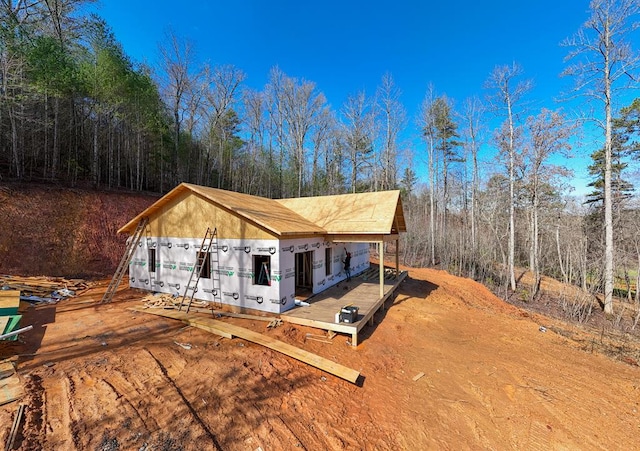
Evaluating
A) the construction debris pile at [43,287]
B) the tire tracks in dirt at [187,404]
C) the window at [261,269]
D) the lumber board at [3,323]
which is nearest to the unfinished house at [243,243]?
the window at [261,269]

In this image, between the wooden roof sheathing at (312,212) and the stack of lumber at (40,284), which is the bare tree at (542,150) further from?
the stack of lumber at (40,284)

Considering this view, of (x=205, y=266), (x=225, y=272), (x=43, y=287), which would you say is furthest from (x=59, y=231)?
(x=225, y=272)

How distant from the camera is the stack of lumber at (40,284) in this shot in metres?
9.44

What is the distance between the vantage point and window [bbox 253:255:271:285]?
8310 mm

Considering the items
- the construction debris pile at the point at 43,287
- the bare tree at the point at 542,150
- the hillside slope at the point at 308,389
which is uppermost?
the bare tree at the point at 542,150

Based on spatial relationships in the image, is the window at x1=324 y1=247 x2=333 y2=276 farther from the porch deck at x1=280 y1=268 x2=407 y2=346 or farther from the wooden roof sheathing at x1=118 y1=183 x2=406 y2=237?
the wooden roof sheathing at x1=118 y1=183 x2=406 y2=237

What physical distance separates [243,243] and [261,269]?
104 cm

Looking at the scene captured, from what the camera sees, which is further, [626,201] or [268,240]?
[626,201]

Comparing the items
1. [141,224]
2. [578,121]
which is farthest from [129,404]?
[578,121]

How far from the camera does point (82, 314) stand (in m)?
7.98

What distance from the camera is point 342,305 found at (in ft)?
29.7

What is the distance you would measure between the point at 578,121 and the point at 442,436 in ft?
56.7

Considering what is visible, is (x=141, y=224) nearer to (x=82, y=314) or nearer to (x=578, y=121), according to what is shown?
(x=82, y=314)

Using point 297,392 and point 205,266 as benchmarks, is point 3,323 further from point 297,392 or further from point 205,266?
point 297,392
